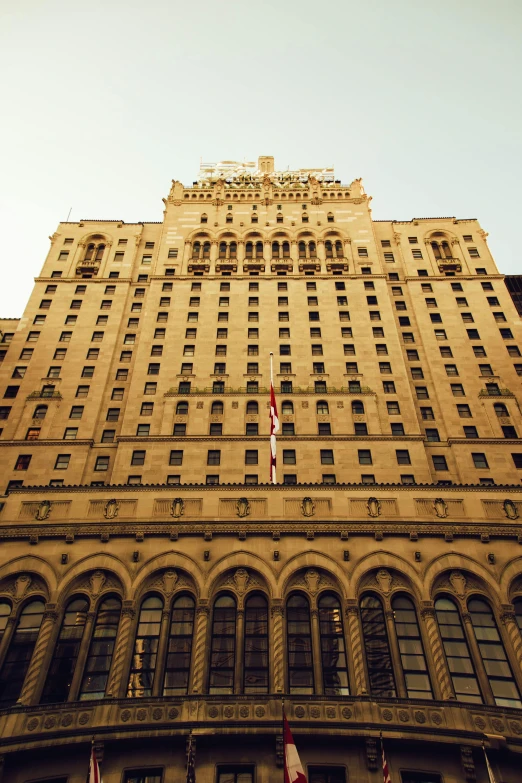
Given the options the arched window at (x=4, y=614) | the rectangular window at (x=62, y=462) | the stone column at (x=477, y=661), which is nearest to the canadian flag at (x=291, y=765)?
the stone column at (x=477, y=661)

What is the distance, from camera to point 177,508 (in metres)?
33.8

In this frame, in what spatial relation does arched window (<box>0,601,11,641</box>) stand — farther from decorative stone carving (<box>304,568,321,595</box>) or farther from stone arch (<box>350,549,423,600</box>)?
stone arch (<box>350,549,423,600</box>)

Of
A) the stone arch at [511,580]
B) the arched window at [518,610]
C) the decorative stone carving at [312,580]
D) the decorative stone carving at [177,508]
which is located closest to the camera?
the arched window at [518,610]

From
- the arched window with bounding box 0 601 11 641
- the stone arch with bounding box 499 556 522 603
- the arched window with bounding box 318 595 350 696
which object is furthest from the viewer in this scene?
the stone arch with bounding box 499 556 522 603

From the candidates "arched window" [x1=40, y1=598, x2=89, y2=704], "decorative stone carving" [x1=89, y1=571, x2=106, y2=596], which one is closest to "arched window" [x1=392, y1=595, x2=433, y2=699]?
"decorative stone carving" [x1=89, y1=571, x2=106, y2=596]

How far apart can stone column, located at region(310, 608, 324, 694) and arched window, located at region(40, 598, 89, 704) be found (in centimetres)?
1207

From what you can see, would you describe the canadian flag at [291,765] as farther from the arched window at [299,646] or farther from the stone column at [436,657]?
the stone column at [436,657]

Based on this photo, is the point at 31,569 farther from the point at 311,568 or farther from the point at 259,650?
the point at 311,568

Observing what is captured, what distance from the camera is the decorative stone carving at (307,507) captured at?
33750 mm

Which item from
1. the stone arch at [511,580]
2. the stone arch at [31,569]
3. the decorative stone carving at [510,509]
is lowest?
the stone arch at [511,580]

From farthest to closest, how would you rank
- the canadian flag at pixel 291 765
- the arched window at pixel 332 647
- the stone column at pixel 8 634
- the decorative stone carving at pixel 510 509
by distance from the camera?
the decorative stone carving at pixel 510 509 < the stone column at pixel 8 634 < the arched window at pixel 332 647 < the canadian flag at pixel 291 765

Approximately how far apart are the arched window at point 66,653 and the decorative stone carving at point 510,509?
2456 cm

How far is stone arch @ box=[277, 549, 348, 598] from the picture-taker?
101 ft

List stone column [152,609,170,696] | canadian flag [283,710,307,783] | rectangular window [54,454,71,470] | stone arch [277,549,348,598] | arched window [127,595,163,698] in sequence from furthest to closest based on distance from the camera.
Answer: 1. rectangular window [54,454,71,470]
2. stone arch [277,549,348,598]
3. arched window [127,595,163,698]
4. stone column [152,609,170,696]
5. canadian flag [283,710,307,783]
